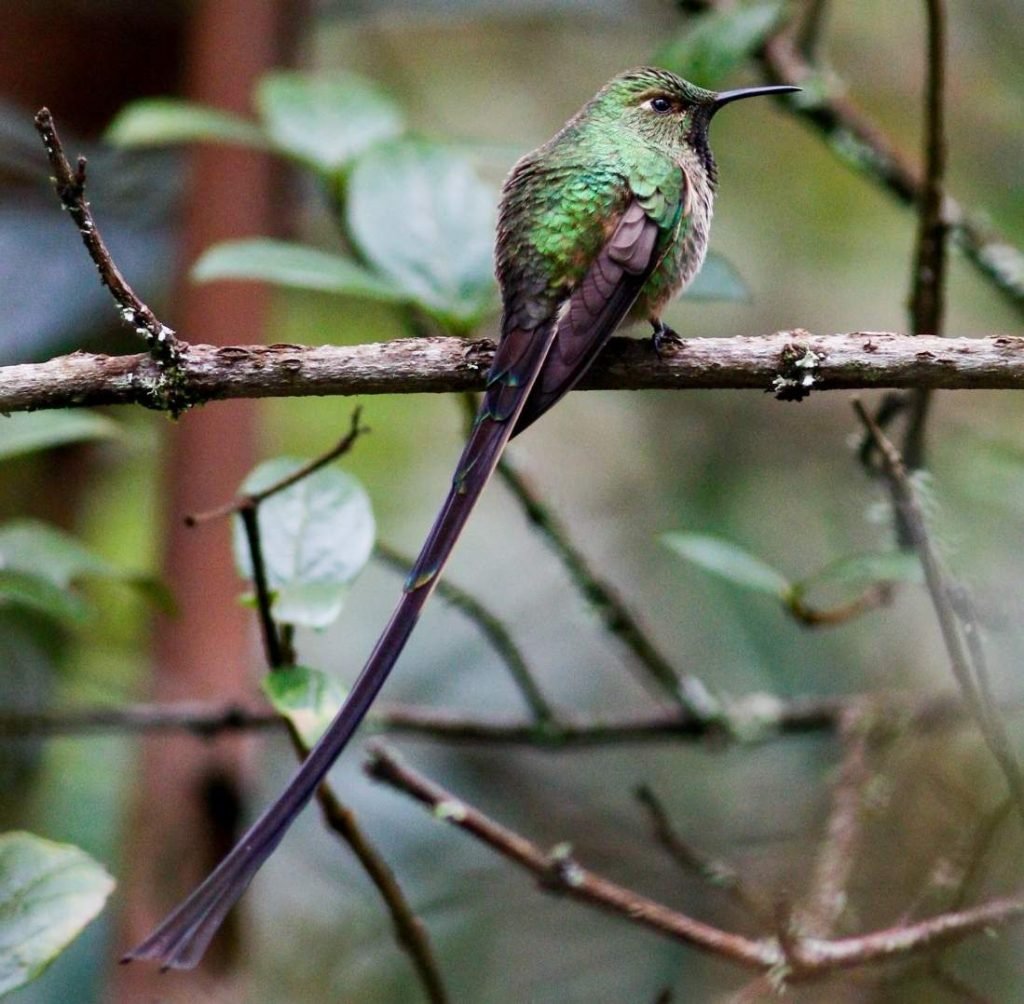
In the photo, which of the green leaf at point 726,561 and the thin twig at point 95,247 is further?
the green leaf at point 726,561

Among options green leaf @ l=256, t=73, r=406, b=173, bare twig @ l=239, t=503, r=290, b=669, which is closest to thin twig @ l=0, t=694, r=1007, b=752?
bare twig @ l=239, t=503, r=290, b=669

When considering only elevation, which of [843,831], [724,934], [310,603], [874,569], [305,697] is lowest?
[724,934]

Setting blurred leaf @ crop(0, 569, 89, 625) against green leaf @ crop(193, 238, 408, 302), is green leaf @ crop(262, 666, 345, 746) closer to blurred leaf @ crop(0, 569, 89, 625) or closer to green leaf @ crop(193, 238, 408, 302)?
blurred leaf @ crop(0, 569, 89, 625)

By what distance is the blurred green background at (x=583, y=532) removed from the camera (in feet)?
10.4

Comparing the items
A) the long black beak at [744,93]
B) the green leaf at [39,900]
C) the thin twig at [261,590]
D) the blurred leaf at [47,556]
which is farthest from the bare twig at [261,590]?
the long black beak at [744,93]

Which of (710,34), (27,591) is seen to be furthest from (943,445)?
(27,591)

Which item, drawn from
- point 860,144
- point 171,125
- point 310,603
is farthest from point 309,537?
point 860,144

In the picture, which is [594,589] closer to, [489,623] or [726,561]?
[489,623]

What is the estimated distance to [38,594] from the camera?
6.92ft

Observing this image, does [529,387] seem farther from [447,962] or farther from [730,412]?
[730,412]

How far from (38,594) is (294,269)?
688 mm

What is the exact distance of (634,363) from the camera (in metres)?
1.87

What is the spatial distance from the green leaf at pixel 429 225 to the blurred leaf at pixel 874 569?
736 millimetres

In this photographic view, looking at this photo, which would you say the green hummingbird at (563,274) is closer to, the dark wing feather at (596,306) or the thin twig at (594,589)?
the dark wing feather at (596,306)
